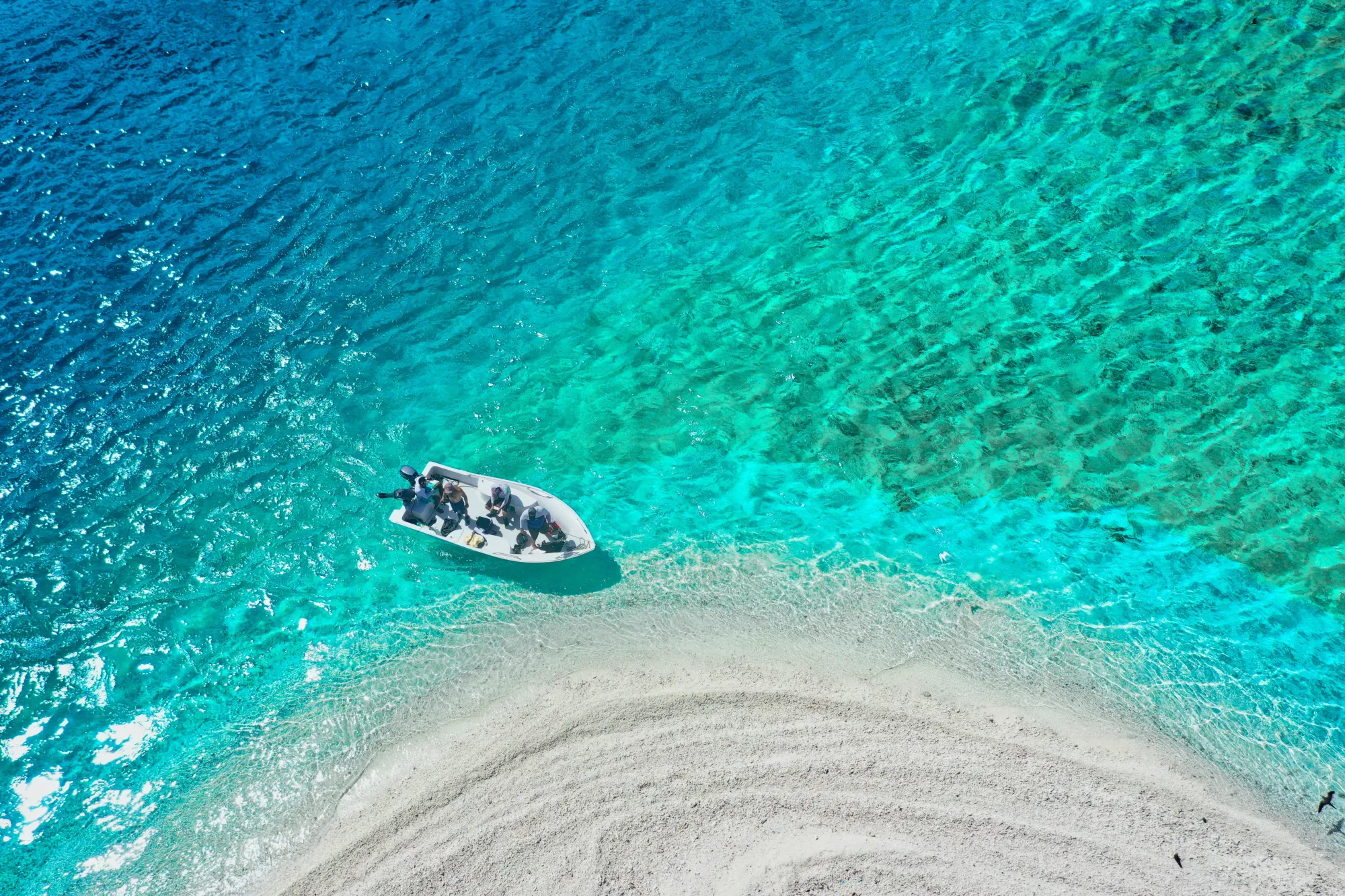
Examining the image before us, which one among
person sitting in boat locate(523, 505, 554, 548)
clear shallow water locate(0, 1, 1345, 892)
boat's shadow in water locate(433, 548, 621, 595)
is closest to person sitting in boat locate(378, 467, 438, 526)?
clear shallow water locate(0, 1, 1345, 892)

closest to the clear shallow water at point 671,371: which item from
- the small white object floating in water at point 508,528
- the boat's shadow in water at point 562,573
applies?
the boat's shadow in water at point 562,573

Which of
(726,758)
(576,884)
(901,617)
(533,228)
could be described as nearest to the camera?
(576,884)

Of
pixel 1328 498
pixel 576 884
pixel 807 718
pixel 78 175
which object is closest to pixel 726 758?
pixel 807 718

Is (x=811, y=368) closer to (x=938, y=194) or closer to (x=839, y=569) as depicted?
(x=839, y=569)

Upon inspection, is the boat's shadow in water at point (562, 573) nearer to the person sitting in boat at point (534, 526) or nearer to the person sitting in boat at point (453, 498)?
the person sitting in boat at point (534, 526)

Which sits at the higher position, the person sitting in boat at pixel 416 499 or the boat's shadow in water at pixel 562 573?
the person sitting in boat at pixel 416 499

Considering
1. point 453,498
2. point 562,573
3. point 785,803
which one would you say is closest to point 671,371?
point 562,573
